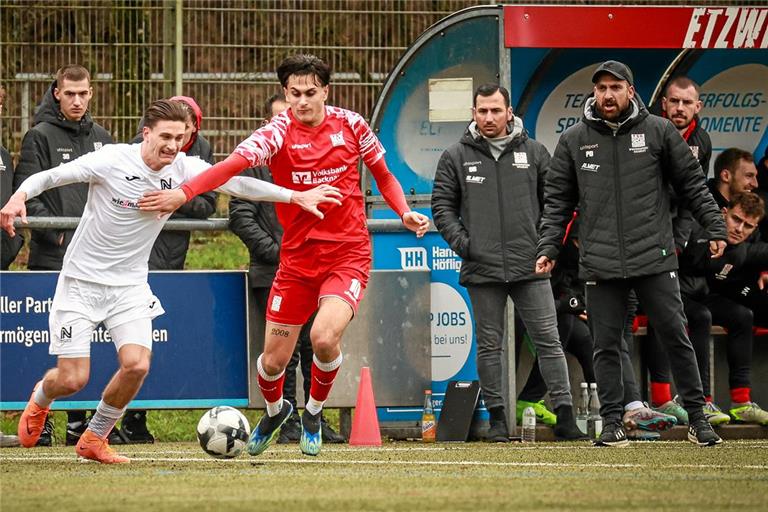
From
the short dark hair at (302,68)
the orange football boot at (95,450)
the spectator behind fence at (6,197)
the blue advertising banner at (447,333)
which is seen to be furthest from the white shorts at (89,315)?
the blue advertising banner at (447,333)

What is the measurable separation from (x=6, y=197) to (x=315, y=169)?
2.98m

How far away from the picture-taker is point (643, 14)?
463 inches

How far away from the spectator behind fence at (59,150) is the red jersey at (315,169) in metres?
2.38

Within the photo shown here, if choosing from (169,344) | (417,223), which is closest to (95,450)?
(417,223)

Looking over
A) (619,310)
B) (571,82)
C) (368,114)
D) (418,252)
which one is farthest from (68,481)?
(368,114)

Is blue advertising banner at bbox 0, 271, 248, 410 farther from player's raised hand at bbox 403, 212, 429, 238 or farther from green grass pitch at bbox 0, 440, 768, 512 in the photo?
player's raised hand at bbox 403, 212, 429, 238

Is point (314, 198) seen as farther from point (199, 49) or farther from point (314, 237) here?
point (199, 49)

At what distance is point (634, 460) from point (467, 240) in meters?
2.70

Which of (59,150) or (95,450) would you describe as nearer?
(95,450)

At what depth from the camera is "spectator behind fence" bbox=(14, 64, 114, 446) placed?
11.1 m

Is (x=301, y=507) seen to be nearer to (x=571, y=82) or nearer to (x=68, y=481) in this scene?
(x=68, y=481)

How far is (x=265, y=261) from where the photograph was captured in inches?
441

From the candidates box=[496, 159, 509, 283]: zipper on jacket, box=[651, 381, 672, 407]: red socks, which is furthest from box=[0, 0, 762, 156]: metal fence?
box=[651, 381, 672, 407]: red socks

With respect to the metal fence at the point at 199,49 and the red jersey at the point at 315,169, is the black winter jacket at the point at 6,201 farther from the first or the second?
the metal fence at the point at 199,49
